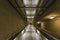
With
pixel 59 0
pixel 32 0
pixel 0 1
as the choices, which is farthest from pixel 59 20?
pixel 0 1

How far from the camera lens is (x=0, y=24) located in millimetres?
2842

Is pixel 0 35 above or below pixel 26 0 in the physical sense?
below

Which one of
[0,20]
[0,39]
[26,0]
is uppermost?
[26,0]

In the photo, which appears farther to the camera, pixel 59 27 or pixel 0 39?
pixel 59 27

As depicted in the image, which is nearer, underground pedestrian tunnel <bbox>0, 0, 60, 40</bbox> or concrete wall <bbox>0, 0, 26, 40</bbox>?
concrete wall <bbox>0, 0, 26, 40</bbox>

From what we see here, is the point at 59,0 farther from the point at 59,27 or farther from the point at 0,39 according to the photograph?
the point at 59,27

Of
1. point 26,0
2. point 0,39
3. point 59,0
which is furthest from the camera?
point 26,0

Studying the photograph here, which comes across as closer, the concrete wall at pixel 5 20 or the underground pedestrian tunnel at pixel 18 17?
the concrete wall at pixel 5 20

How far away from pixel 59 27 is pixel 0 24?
13.7 ft

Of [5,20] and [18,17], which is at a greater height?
[18,17]

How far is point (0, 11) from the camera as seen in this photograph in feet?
9.31

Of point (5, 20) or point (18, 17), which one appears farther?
point (18, 17)

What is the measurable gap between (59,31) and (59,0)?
2928 mm

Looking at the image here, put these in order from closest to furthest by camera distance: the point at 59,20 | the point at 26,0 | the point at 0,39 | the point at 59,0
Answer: the point at 0,39 < the point at 59,0 < the point at 26,0 < the point at 59,20
